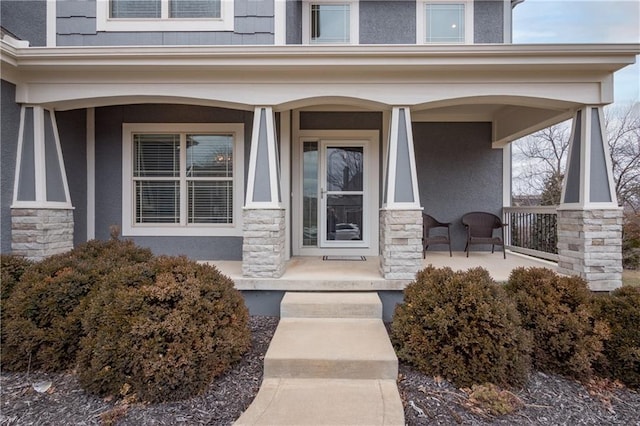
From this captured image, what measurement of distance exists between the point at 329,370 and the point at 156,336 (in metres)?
1.36

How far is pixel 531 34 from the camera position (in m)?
10.3

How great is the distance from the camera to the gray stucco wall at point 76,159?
16.5ft

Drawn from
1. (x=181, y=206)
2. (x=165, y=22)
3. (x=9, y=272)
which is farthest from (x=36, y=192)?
(x=165, y=22)

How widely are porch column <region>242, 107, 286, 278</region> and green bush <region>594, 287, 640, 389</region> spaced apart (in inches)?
130

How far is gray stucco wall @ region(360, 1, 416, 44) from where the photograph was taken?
5.91 metres

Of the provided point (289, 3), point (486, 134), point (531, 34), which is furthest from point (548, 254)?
point (531, 34)

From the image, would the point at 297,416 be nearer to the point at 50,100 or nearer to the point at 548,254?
the point at 50,100

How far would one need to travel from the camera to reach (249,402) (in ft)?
8.30

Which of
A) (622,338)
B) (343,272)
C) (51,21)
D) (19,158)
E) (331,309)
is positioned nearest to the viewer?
(622,338)

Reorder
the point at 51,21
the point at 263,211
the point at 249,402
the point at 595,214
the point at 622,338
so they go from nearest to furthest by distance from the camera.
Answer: the point at 249,402 → the point at 622,338 → the point at 595,214 → the point at 263,211 → the point at 51,21

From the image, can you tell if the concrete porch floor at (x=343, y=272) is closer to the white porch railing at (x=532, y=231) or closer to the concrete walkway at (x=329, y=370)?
the white porch railing at (x=532, y=231)

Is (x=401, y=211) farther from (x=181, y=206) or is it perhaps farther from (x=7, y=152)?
(x=7, y=152)

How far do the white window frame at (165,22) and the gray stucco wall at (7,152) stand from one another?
5.55 feet

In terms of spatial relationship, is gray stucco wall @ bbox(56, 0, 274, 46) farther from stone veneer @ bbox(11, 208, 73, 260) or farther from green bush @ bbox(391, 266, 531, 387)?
green bush @ bbox(391, 266, 531, 387)
